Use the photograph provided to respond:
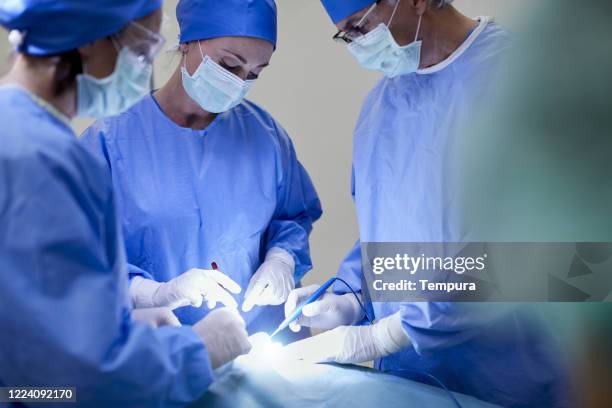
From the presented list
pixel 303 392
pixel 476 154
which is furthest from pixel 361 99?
pixel 303 392

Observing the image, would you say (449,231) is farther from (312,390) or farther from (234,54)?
(234,54)

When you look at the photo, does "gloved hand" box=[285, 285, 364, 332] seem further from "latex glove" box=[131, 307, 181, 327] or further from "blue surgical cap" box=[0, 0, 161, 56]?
"blue surgical cap" box=[0, 0, 161, 56]

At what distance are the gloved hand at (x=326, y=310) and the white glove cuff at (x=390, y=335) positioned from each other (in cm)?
20

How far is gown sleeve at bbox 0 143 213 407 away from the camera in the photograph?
97 centimetres

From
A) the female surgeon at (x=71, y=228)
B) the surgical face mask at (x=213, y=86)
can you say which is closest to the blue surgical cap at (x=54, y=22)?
the female surgeon at (x=71, y=228)

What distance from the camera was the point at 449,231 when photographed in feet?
5.17

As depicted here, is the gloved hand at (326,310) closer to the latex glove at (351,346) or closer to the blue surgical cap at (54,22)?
the latex glove at (351,346)

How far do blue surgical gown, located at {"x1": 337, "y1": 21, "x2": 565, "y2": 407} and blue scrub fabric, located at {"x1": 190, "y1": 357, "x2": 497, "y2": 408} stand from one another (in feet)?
0.43

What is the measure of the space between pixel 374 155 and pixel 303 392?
728mm

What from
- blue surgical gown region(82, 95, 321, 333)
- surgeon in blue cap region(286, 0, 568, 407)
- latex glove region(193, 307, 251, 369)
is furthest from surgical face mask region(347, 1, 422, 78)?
latex glove region(193, 307, 251, 369)

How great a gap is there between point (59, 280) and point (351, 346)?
937 millimetres

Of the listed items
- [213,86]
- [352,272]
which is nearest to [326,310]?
[352,272]

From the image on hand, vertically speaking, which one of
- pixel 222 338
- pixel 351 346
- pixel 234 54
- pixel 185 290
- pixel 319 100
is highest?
pixel 234 54

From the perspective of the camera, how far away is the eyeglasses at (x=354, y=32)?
1688 millimetres
